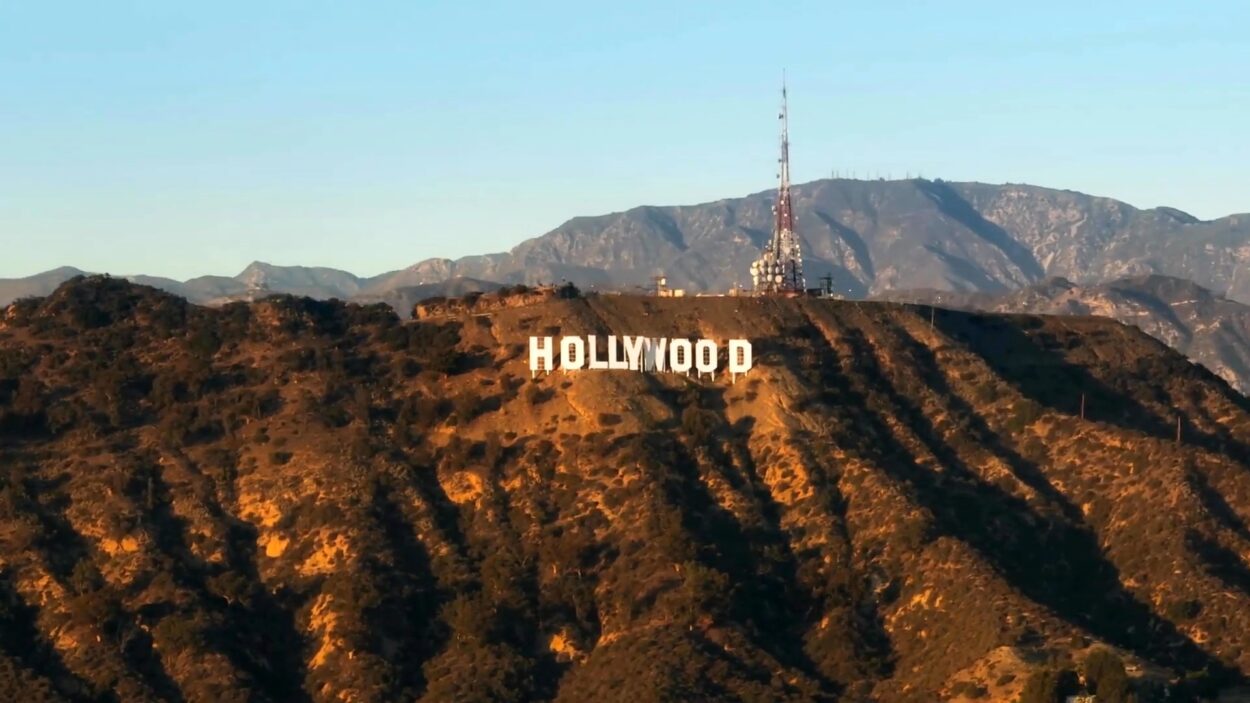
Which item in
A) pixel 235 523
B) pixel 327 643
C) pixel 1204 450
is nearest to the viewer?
pixel 327 643

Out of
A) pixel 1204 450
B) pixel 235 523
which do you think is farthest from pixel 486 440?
pixel 1204 450

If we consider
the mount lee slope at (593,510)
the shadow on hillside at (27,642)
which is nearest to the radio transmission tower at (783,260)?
the mount lee slope at (593,510)

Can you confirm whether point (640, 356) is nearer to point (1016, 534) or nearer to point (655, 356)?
point (655, 356)

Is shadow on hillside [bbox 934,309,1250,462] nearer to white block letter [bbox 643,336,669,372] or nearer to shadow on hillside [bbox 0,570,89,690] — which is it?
white block letter [bbox 643,336,669,372]

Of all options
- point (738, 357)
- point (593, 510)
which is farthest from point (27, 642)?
point (738, 357)

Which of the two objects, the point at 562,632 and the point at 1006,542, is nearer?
the point at 562,632

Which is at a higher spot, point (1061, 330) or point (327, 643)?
point (1061, 330)

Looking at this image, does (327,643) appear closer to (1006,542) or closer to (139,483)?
(139,483)

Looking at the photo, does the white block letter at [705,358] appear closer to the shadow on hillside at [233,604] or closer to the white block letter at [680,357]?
the white block letter at [680,357]
